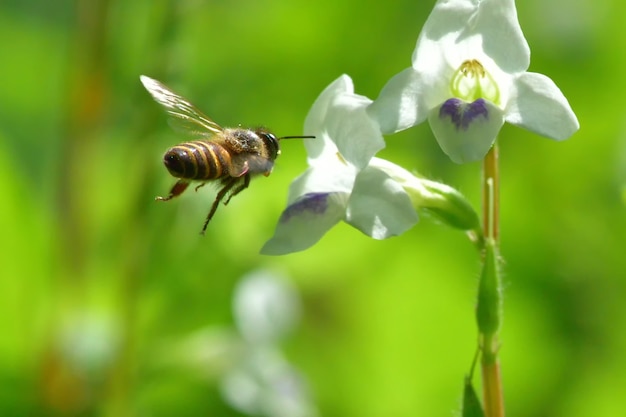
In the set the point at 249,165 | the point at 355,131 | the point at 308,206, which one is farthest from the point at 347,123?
the point at 249,165

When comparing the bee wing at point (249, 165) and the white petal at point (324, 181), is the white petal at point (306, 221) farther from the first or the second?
the bee wing at point (249, 165)

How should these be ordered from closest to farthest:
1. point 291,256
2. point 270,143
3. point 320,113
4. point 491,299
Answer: point 491,299, point 320,113, point 270,143, point 291,256

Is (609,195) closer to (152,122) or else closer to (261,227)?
(261,227)

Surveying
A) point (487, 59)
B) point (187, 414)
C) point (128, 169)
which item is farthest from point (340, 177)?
point (187, 414)

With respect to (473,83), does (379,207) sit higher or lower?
lower

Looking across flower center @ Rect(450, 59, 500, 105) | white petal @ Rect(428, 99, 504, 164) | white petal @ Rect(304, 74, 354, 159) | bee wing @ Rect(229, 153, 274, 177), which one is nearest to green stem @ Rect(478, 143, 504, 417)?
white petal @ Rect(428, 99, 504, 164)

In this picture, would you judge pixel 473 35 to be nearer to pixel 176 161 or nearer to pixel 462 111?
pixel 462 111

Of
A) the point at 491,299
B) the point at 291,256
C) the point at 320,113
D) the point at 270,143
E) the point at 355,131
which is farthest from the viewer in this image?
the point at 291,256
